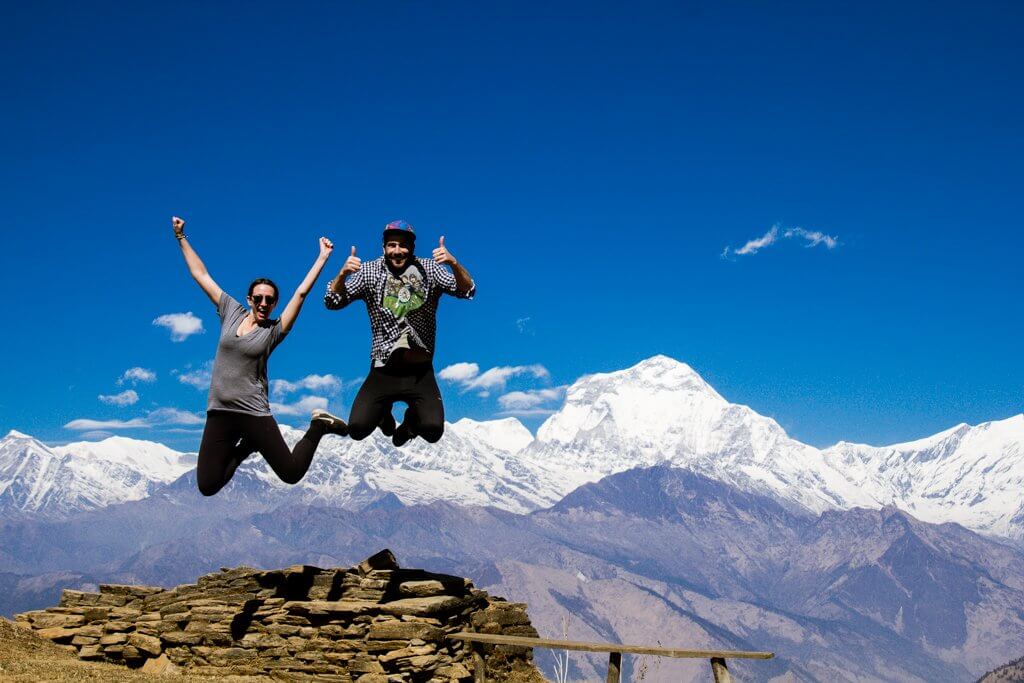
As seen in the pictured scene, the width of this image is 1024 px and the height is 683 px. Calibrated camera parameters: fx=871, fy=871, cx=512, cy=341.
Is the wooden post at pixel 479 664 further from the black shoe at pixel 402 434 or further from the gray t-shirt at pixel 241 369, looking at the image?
the gray t-shirt at pixel 241 369

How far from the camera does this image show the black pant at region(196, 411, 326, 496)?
12102 millimetres

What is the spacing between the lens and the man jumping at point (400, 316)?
13.2 m

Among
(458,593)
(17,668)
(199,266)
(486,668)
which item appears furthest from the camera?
(458,593)

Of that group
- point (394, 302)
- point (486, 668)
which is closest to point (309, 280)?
point (394, 302)

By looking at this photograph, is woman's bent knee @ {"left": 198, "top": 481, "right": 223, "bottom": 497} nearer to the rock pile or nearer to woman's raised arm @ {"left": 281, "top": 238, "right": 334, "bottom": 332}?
woman's raised arm @ {"left": 281, "top": 238, "right": 334, "bottom": 332}

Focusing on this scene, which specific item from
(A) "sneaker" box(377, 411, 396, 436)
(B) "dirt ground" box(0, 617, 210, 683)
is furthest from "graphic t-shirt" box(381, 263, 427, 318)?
(B) "dirt ground" box(0, 617, 210, 683)

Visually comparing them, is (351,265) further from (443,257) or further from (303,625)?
(303,625)

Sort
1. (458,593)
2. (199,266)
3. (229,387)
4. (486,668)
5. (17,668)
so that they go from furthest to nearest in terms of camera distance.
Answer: (458,593) → (486,668) → (17,668) → (199,266) → (229,387)

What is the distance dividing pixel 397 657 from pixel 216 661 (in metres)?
3.82

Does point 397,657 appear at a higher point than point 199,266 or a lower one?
lower

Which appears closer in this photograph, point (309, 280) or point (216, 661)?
point (309, 280)

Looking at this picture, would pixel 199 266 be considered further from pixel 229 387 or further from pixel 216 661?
pixel 216 661

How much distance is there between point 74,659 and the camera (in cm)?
1673

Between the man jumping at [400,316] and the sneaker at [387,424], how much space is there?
3.1 inches
